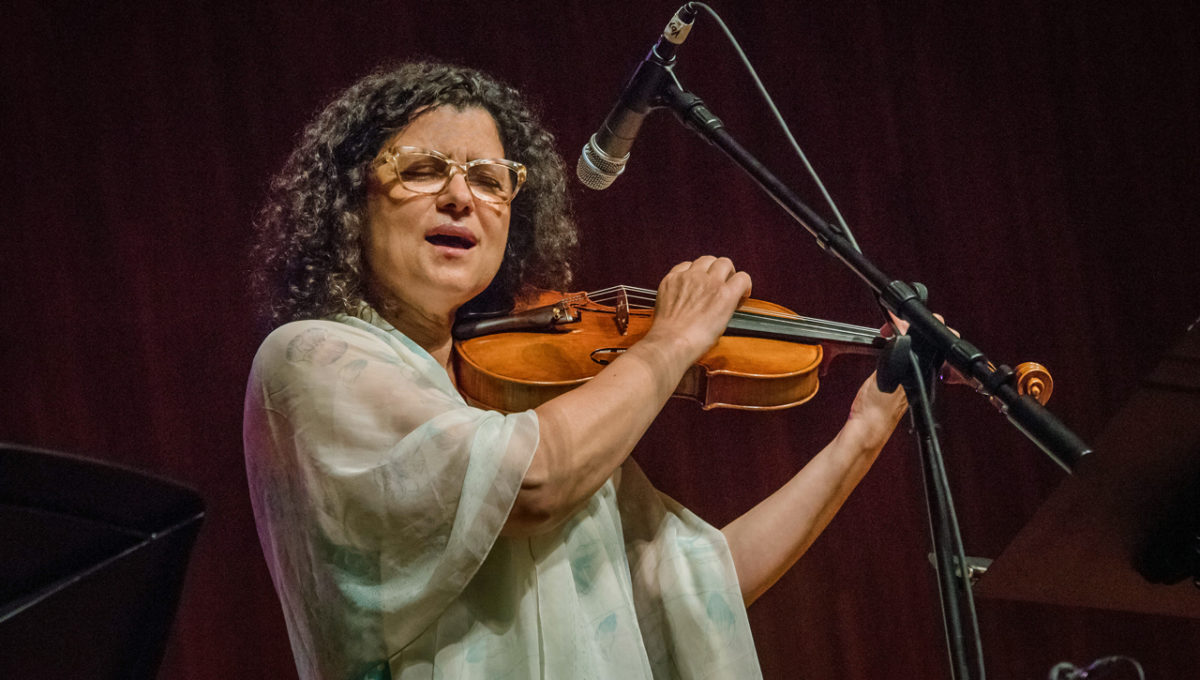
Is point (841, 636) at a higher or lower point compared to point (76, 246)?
lower

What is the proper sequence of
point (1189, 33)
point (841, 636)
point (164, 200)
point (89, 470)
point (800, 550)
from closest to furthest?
point (89, 470) → point (800, 550) → point (164, 200) → point (841, 636) → point (1189, 33)

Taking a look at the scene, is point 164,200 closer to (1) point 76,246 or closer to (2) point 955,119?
(1) point 76,246

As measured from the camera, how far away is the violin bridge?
1631 mm

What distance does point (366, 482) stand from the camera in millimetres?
1129

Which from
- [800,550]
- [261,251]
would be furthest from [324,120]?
[800,550]

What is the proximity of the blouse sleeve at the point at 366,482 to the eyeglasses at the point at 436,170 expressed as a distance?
0.33 metres

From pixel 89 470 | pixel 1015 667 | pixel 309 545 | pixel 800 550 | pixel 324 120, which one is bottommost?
pixel 1015 667

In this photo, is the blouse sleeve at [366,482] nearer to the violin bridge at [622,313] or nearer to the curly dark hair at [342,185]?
the curly dark hair at [342,185]

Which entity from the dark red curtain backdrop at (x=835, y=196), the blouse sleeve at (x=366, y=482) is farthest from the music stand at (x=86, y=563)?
the dark red curtain backdrop at (x=835, y=196)

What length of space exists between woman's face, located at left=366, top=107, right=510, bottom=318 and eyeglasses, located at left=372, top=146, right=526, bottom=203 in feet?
0.04

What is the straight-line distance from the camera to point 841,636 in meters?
2.25

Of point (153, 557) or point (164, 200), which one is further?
point (164, 200)

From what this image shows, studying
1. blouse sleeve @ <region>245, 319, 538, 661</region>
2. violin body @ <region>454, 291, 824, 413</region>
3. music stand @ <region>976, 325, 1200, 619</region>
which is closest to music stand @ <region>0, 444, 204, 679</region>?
blouse sleeve @ <region>245, 319, 538, 661</region>

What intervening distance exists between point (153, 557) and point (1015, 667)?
6.51 feet
